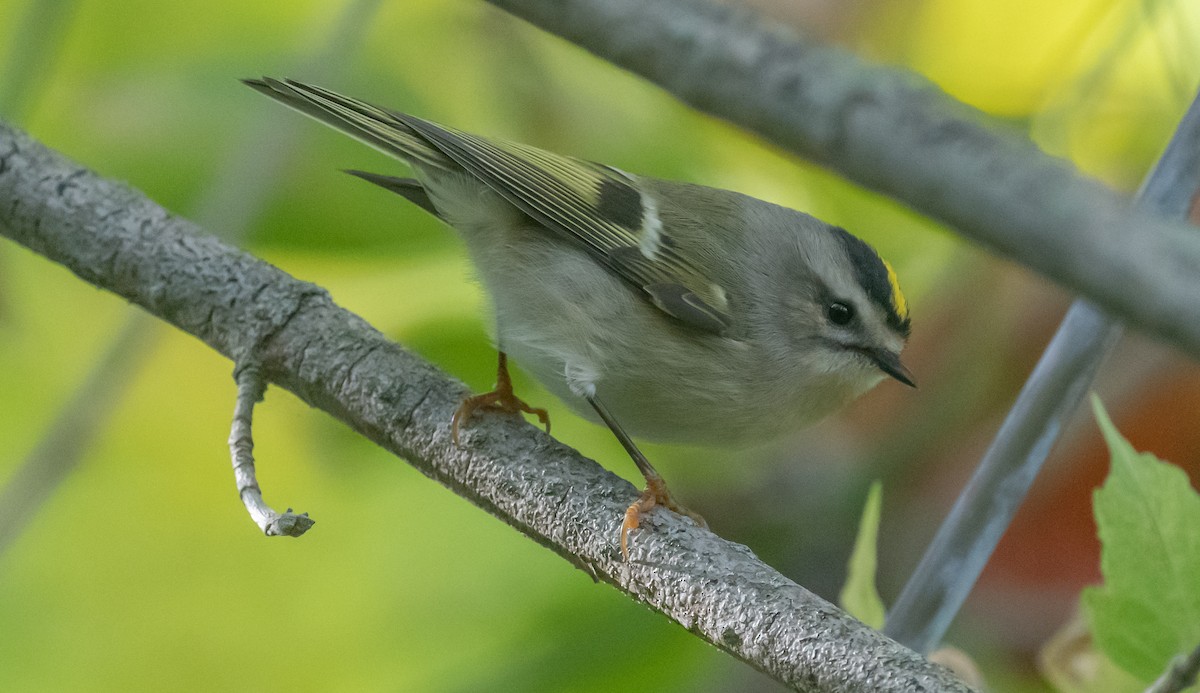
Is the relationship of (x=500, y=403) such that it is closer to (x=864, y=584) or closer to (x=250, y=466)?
(x=250, y=466)

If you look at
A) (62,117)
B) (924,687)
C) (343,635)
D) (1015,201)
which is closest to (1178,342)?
(1015,201)

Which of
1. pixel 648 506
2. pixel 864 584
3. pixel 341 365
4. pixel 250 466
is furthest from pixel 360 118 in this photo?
pixel 864 584

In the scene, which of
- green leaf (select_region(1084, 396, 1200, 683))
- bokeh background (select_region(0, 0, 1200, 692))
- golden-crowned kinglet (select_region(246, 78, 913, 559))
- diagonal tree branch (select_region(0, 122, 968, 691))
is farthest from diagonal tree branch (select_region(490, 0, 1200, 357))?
bokeh background (select_region(0, 0, 1200, 692))

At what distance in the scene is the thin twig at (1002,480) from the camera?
138 cm

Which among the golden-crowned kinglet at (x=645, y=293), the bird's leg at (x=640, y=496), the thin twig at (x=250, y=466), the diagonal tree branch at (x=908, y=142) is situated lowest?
the thin twig at (x=250, y=466)

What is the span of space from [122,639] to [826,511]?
1.22m

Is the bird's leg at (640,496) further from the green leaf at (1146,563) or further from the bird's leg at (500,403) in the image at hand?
the green leaf at (1146,563)

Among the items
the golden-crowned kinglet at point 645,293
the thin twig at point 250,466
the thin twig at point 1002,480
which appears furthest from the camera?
the golden-crowned kinglet at point 645,293

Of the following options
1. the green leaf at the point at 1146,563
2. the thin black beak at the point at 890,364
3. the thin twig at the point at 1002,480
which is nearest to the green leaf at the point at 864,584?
the thin twig at the point at 1002,480

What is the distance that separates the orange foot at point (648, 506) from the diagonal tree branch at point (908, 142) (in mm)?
474

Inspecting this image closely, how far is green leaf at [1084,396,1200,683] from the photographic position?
1.03m

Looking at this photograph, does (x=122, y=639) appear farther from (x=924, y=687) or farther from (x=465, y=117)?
(x=924, y=687)

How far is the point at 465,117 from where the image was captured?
7.03ft

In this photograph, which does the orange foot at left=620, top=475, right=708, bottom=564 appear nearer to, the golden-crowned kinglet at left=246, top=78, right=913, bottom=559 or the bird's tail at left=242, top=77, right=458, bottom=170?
the golden-crowned kinglet at left=246, top=78, right=913, bottom=559
